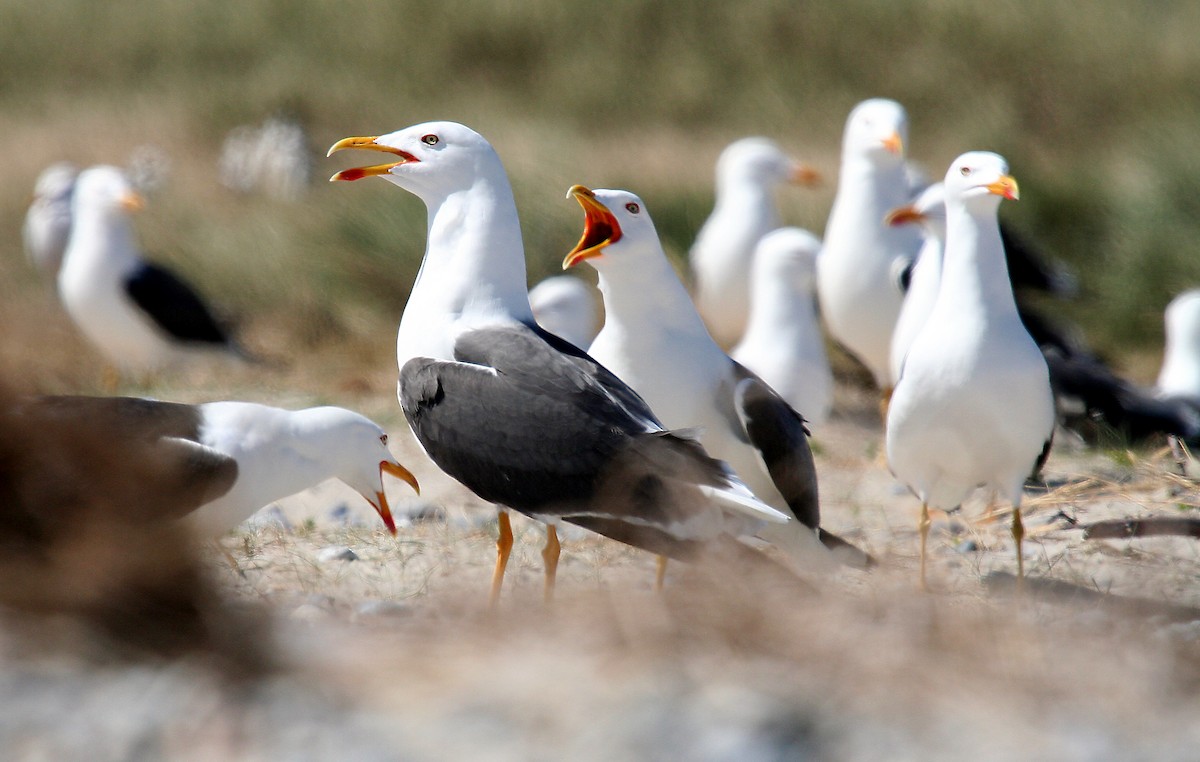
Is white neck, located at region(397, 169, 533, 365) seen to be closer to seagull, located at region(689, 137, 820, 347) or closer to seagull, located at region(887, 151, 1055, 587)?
seagull, located at region(887, 151, 1055, 587)

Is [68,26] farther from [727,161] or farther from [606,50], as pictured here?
[727,161]

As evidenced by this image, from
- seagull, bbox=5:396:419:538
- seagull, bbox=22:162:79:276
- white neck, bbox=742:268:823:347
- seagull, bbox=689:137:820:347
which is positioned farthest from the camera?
seagull, bbox=22:162:79:276

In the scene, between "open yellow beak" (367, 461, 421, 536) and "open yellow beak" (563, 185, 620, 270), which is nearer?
"open yellow beak" (563, 185, 620, 270)

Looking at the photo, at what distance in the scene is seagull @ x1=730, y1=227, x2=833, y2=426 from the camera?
6.39m

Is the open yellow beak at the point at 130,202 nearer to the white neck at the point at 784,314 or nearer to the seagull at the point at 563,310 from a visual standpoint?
the seagull at the point at 563,310

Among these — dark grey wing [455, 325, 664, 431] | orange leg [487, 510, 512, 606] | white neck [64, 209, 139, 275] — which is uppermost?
dark grey wing [455, 325, 664, 431]

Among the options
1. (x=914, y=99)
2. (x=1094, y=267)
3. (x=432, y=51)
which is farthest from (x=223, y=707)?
(x=432, y=51)

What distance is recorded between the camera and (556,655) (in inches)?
110

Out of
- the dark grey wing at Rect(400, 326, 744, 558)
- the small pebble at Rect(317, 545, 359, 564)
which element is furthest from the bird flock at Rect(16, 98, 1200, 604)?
the small pebble at Rect(317, 545, 359, 564)

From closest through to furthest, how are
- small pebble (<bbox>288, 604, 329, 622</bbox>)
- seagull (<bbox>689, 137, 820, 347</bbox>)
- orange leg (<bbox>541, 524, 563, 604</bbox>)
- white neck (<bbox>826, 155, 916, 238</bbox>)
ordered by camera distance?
small pebble (<bbox>288, 604, 329, 622</bbox>)
orange leg (<bbox>541, 524, 563, 604</bbox>)
white neck (<bbox>826, 155, 916, 238</bbox>)
seagull (<bbox>689, 137, 820, 347</bbox>)

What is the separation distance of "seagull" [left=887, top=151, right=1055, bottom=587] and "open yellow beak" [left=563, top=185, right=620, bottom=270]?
1.03m

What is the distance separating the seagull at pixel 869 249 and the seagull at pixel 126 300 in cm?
393

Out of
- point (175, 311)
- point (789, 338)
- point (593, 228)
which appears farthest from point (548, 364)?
point (175, 311)

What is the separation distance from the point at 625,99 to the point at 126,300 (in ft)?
30.6
